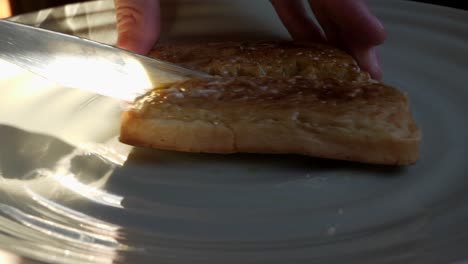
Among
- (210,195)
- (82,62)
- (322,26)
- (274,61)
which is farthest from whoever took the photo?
(322,26)

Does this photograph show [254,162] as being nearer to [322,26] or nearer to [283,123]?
[283,123]

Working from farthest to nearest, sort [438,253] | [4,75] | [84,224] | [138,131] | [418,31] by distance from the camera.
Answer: [418,31] → [4,75] → [138,131] → [84,224] → [438,253]

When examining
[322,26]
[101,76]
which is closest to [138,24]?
[101,76]

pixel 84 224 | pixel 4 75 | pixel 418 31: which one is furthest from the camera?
pixel 418 31

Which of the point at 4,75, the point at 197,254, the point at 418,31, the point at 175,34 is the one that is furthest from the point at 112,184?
the point at 418,31

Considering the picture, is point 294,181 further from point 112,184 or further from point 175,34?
point 175,34

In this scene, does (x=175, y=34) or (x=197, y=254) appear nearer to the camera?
(x=197, y=254)

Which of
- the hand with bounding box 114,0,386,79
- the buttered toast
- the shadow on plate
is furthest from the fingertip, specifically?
the shadow on plate
